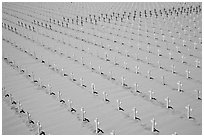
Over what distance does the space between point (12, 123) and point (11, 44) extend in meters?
7.66

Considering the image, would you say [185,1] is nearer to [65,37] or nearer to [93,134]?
[65,37]

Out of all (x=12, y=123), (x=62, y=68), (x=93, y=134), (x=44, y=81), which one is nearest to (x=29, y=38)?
(x=62, y=68)

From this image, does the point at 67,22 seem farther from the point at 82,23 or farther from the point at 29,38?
the point at 29,38

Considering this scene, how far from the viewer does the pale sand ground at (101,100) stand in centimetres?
693

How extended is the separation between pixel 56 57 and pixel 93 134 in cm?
591

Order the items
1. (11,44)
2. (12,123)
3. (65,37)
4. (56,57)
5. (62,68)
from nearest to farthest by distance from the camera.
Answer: (12,123), (62,68), (56,57), (11,44), (65,37)

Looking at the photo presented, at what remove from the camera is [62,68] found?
10.8m

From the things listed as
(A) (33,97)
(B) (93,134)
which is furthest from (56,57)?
(B) (93,134)

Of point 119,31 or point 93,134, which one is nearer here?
point 93,134

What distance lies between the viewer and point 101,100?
8.23 meters

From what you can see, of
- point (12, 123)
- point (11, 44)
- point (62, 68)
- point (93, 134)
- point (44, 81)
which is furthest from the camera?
point (11, 44)

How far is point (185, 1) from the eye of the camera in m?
25.8

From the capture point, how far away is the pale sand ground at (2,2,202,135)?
6926mm

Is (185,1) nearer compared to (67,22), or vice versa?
(67,22)
